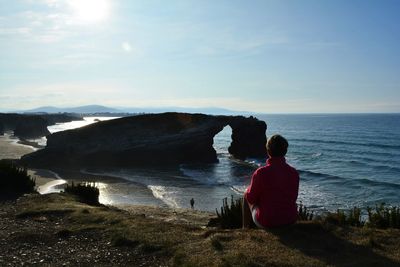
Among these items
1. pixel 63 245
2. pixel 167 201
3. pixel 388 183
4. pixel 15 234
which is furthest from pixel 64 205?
pixel 388 183

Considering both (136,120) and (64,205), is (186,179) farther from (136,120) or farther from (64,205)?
(64,205)

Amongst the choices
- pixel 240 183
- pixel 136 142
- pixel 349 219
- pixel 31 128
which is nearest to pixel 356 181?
pixel 240 183

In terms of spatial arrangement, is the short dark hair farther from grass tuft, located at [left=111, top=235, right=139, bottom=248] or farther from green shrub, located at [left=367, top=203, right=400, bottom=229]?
green shrub, located at [left=367, top=203, right=400, bottom=229]

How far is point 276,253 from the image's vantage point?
6.69m

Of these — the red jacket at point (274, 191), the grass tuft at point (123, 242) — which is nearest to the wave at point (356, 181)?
the red jacket at point (274, 191)

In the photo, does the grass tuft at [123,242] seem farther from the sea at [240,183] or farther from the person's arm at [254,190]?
the sea at [240,183]

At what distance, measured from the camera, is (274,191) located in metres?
7.30

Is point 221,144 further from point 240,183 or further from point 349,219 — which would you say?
point 349,219

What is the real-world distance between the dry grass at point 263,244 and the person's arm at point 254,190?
1.85 feet

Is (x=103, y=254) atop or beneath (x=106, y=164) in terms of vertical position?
atop

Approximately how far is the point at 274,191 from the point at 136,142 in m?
37.1

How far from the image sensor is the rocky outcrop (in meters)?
41.9

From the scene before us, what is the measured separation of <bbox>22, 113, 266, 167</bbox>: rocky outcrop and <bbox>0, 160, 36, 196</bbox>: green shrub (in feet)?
76.2

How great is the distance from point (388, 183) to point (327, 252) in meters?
27.2
